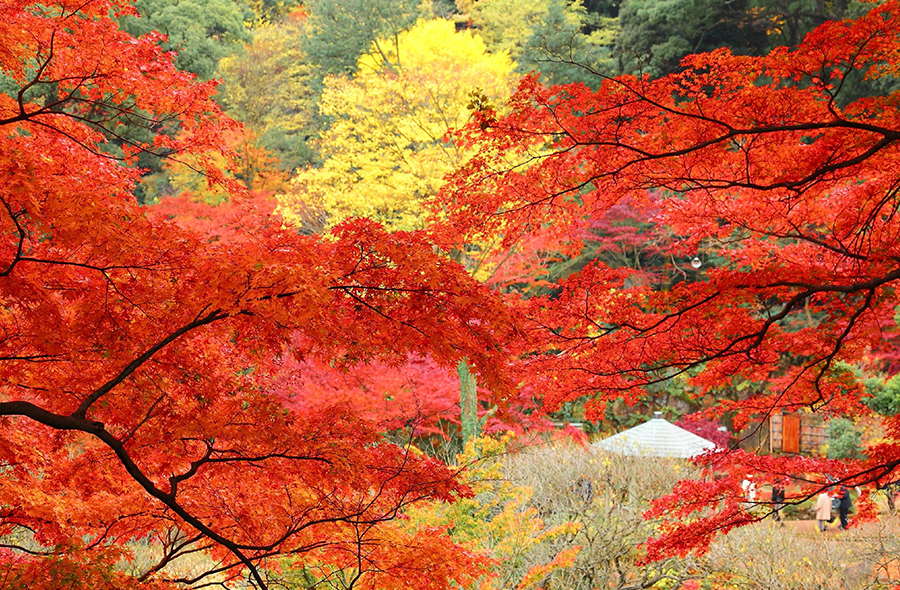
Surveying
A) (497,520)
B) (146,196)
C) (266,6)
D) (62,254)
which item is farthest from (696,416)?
(266,6)

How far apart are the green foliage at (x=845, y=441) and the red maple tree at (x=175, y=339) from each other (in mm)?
11715

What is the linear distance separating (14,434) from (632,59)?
1632cm

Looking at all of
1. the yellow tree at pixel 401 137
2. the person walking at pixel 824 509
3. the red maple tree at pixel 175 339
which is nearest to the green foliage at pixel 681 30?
the yellow tree at pixel 401 137

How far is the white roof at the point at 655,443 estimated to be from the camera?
9519 mm

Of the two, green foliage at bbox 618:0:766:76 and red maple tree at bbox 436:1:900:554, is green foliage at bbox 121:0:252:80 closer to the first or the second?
green foliage at bbox 618:0:766:76

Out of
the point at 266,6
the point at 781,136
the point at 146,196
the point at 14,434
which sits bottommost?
the point at 14,434

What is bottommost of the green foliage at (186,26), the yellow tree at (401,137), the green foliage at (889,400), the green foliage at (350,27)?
the green foliage at (889,400)

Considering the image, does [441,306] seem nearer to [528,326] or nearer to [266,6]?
[528,326]

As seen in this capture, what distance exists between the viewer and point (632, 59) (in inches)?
693

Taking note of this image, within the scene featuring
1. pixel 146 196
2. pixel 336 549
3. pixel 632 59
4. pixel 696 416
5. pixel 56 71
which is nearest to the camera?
pixel 56 71

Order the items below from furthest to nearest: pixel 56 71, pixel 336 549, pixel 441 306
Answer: pixel 336 549 → pixel 56 71 → pixel 441 306

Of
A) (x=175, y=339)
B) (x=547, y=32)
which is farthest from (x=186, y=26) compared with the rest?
(x=175, y=339)

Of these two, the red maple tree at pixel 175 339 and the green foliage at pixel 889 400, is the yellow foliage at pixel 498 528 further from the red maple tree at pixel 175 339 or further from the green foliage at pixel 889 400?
the green foliage at pixel 889 400

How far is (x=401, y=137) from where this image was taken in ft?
44.1
